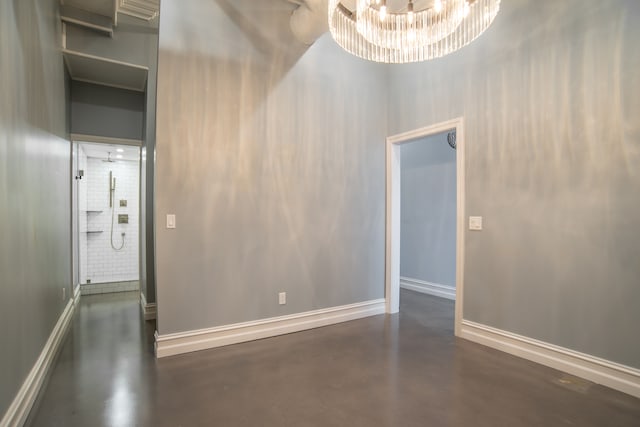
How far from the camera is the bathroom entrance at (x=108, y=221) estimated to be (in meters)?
5.00

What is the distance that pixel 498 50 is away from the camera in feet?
9.28

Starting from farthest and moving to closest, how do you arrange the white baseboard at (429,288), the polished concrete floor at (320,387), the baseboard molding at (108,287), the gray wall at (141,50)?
the baseboard molding at (108,287) < the white baseboard at (429,288) < the gray wall at (141,50) < the polished concrete floor at (320,387)

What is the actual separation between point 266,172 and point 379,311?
213 cm

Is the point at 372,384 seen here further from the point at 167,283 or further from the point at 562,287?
the point at 167,283

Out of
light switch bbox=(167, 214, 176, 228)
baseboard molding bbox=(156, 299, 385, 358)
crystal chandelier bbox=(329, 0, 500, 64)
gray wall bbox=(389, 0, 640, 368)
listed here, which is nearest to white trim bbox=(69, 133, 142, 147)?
light switch bbox=(167, 214, 176, 228)

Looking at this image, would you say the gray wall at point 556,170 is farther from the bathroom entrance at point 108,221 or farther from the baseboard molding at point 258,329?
the bathroom entrance at point 108,221

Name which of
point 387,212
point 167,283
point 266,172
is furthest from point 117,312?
point 387,212

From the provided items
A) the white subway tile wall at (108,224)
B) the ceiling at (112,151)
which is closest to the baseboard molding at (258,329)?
the ceiling at (112,151)

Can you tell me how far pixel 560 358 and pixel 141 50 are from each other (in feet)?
16.0

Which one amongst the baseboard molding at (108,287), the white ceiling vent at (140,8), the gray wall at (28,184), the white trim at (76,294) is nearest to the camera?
the gray wall at (28,184)

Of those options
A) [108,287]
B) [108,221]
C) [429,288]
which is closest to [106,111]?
[108,221]

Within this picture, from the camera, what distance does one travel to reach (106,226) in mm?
5207

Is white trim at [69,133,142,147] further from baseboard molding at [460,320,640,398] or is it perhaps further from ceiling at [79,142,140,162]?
baseboard molding at [460,320,640,398]

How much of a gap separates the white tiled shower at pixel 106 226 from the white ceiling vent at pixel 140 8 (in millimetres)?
2318
